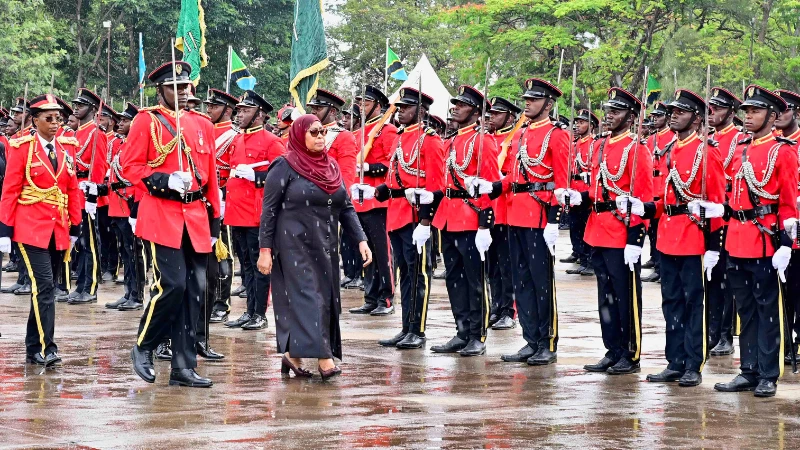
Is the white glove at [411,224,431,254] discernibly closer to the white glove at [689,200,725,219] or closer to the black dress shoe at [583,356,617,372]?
the black dress shoe at [583,356,617,372]

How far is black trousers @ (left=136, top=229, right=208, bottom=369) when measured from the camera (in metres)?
9.67

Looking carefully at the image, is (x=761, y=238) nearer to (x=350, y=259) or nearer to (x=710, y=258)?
(x=710, y=258)

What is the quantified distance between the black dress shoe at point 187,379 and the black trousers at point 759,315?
12.1ft

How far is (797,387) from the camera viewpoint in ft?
32.9

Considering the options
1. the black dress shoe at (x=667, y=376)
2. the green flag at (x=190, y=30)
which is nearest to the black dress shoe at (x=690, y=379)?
the black dress shoe at (x=667, y=376)

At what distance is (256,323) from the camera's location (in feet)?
44.1

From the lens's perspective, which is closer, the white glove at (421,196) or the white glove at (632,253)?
the white glove at (632,253)

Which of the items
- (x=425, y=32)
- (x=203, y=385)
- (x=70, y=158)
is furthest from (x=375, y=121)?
(x=425, y=32)

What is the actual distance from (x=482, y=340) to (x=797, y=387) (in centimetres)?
273

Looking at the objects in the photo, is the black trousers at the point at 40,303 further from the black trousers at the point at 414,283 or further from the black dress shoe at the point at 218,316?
the black dress shoe at the point at 218,316

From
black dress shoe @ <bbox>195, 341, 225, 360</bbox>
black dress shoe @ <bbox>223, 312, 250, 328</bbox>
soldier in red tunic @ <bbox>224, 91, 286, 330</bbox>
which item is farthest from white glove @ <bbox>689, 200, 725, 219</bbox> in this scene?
black dress shoe @ <bbox>223, 312, 250, 328</bbox>

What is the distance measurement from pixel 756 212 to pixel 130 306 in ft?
25.3

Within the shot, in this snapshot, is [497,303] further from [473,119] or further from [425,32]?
[425,32]

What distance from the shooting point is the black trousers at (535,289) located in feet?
36.7
